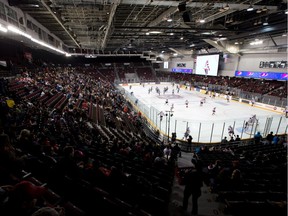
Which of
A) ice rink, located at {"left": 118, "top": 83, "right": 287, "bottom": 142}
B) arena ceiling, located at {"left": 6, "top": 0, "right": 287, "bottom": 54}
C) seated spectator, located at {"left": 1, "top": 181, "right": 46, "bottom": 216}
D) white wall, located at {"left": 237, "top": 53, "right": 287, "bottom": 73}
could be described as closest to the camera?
seated spectator, located at {"left": 1, "top": 181, "right": 46, "bottom": 216}

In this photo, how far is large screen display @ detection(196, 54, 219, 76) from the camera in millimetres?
38000

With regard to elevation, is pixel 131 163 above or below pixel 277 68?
below

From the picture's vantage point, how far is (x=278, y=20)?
18688 millimetres

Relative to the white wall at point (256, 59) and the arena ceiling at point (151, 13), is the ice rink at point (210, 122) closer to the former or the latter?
the white wall at point (256, 59)

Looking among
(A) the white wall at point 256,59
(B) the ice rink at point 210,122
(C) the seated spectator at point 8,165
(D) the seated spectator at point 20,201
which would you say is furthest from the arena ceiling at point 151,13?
(D) the seated spectator at point 20,201

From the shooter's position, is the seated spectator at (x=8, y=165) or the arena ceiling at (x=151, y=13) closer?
the seated spectator at (x=8, y=165)

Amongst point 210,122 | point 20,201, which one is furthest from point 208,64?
point 20,201

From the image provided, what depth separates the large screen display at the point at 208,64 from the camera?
38.0m

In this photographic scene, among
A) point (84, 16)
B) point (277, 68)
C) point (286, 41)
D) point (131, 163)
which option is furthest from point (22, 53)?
point (277, 68)

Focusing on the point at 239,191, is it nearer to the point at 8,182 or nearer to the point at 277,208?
the point at 277,208

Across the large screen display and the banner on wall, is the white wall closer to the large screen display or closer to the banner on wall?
the banner on wall

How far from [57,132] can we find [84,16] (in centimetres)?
1171

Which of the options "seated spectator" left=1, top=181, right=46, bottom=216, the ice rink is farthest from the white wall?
"seated spectator" left=1, top=181, right=46, bottom=216

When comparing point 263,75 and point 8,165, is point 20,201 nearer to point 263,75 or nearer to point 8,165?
point 8,165
